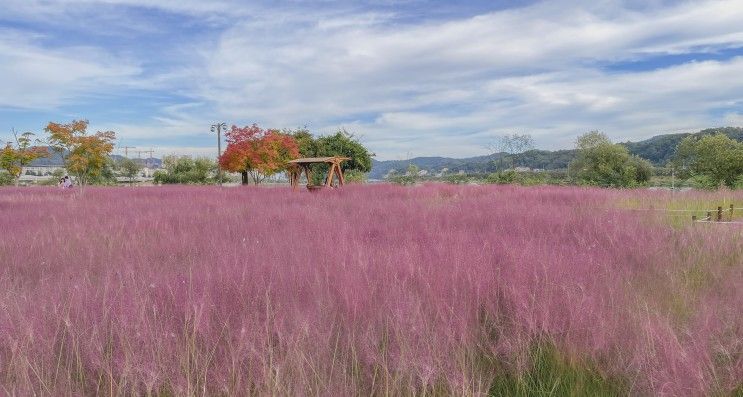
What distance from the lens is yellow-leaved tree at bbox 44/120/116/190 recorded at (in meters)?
20.1

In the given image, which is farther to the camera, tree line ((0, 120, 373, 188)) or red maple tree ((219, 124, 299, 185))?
red maple tree ((219, 124, 299, 185))

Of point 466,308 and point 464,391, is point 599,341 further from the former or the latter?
point 464,391

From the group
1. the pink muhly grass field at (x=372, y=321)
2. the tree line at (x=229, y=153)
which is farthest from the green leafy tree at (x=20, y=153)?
the pink muhly grass field at (x=372, y=321)

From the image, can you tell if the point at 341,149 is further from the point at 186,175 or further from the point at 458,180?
the point at 186,175

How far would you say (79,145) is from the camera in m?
20.8

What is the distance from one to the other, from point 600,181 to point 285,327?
46.0m

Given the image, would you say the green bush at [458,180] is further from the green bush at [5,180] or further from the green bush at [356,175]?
the green bush at [5,180]

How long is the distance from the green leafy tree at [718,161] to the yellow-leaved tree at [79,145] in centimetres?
3178

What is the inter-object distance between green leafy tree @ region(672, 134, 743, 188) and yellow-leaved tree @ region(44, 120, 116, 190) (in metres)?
31.8

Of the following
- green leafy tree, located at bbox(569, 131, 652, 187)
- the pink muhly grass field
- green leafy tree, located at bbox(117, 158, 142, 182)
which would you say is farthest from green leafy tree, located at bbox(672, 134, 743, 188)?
green leafy tree, located at bbox(117, 158, 142, 182)

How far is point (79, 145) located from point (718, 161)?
3646 cm

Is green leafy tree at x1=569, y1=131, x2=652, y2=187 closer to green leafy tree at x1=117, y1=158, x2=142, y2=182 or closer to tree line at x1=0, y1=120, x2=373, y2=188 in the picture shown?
tree line at x1=0, y1=120, x2=373, y2=188

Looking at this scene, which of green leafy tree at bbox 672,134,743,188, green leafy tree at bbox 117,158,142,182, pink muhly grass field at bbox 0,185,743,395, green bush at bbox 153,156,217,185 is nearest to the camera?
pink muhly grass field at bbox 0,185,743,395

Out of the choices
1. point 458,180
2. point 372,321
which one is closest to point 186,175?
point 458,180
